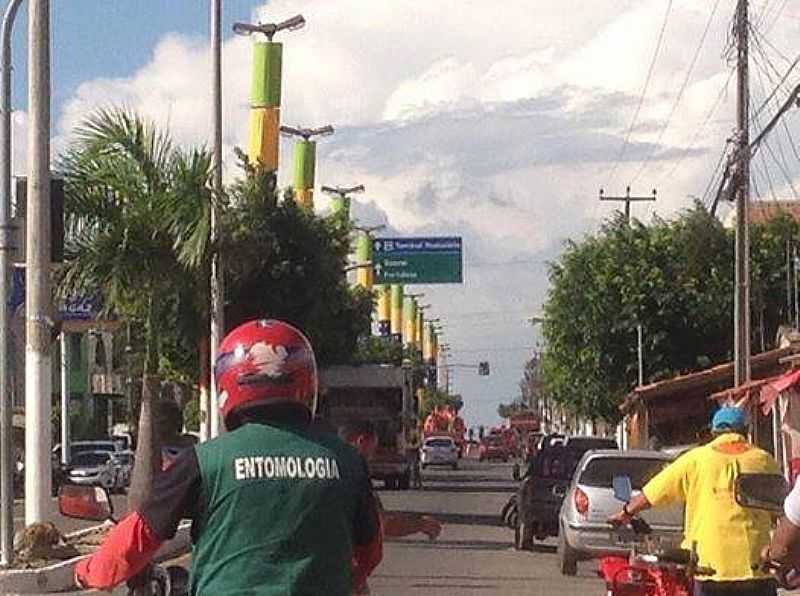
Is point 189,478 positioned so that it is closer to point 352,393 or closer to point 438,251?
point 352,393

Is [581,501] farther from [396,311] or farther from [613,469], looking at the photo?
[396,311]

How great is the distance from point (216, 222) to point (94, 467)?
24.2 m

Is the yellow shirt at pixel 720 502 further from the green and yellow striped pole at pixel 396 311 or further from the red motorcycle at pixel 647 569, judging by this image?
the green and yellow striped pole at pixel 396 311

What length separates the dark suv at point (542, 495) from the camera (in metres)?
26.2

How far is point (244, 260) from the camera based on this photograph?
32250 millimetres

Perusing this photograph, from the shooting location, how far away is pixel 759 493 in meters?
6.26

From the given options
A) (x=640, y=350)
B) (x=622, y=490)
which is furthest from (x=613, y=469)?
(x=640, y=350)

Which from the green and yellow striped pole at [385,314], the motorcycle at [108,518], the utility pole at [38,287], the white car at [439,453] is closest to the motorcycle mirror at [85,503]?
the motorcycle at [108,518]

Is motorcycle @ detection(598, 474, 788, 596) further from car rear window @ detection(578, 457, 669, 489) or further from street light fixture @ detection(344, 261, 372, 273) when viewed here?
street light fixture @ detection(344, 261, 372, 273)

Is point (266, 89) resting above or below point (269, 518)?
above

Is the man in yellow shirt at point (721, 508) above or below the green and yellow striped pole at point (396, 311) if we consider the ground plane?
below

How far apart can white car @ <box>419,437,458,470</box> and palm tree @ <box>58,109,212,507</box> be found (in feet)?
154

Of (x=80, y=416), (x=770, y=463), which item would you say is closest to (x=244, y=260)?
(x=770, y=463)

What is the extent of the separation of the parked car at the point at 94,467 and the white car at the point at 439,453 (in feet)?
69.0
